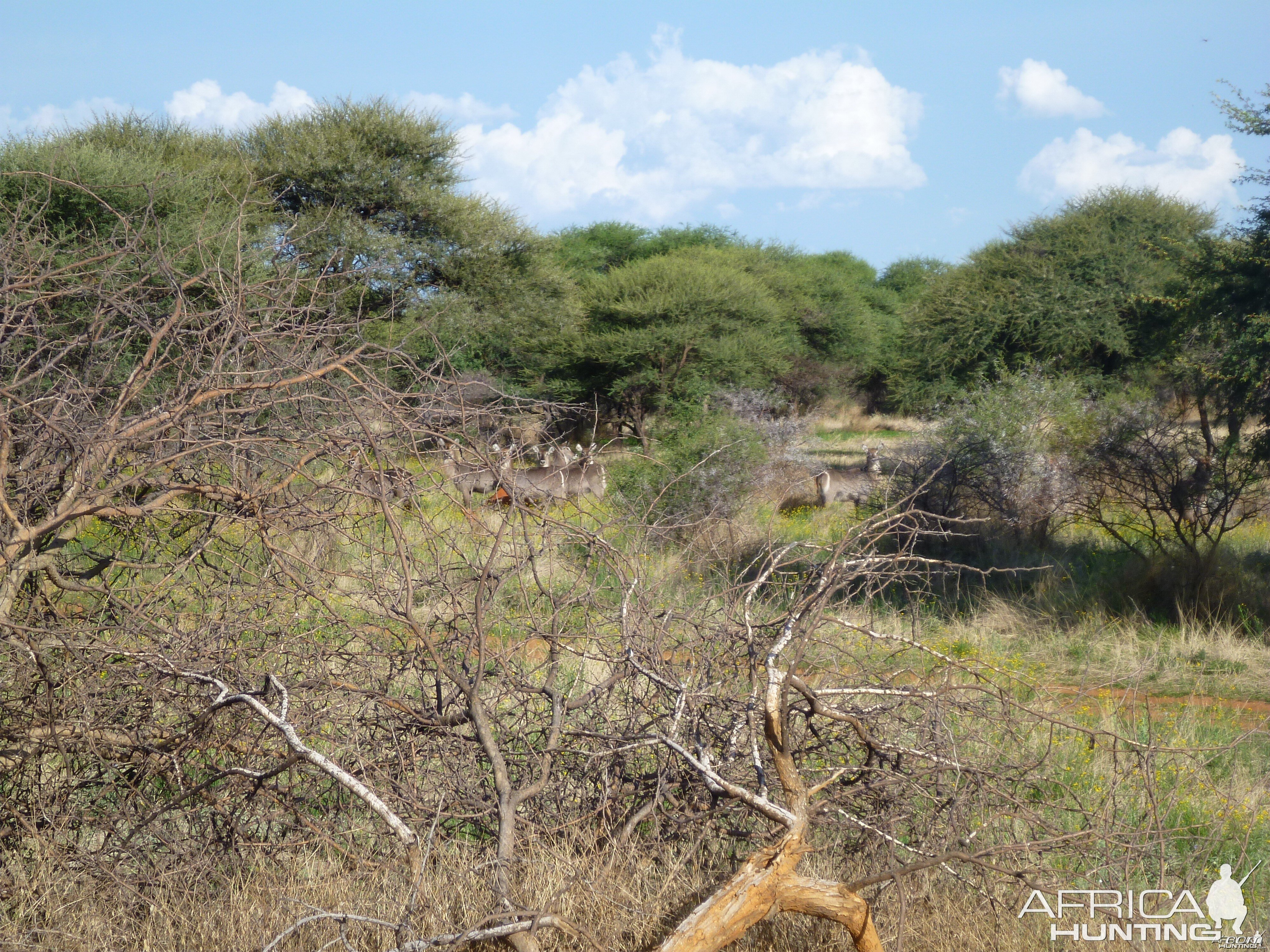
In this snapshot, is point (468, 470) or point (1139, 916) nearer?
point (1139, 916)

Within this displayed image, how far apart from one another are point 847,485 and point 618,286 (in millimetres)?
9073

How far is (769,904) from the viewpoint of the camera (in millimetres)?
2383

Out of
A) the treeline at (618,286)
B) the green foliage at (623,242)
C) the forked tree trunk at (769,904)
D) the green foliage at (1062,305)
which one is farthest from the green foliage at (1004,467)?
the green foliage at (623,242)

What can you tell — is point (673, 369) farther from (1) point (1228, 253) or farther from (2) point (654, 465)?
(1) point (1228, 253)

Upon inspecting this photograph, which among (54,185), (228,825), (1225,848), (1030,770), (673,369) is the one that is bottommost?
(1225,848)

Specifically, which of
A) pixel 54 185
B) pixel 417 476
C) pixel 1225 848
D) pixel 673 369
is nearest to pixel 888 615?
pixel 1225 848

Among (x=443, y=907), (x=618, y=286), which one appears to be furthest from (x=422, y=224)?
(x=443, y=907)

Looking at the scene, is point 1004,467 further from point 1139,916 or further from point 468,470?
point 468,470

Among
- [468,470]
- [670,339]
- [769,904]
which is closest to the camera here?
[769,904]

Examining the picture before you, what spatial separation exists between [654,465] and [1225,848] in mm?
7833

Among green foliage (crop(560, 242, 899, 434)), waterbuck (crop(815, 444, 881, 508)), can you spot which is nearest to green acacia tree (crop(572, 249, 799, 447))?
green foliage (crop(560, 242, 899, 434))

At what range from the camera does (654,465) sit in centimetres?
1115

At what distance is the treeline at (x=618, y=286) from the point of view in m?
11.8

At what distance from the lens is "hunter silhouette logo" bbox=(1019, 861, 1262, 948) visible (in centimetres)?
285
